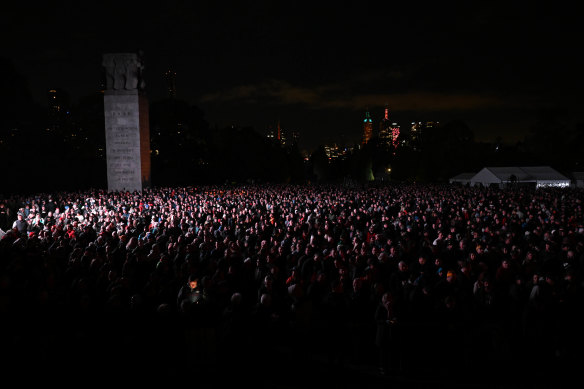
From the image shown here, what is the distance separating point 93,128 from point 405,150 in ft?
199

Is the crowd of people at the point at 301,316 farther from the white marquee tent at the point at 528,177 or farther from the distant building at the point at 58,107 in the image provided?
the distant building at the point at 58,107

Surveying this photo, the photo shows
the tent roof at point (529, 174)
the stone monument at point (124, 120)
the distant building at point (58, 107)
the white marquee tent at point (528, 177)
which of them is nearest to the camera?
the stone monument at point (124, 120)

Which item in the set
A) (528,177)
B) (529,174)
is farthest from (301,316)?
(529,174)

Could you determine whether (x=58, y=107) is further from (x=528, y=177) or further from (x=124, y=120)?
(x=528, y=177)

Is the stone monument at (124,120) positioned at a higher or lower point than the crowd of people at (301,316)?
higher

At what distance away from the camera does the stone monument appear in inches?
1369

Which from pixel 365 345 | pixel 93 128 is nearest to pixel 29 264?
pixel 365 345

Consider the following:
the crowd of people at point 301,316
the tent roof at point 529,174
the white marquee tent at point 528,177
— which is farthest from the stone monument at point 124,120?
the tent roof at point 529,174

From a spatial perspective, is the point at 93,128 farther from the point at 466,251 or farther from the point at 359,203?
A: the point at 466,251

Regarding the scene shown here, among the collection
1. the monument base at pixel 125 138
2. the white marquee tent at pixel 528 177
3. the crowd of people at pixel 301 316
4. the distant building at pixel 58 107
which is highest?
the distant building at pixel 58 107

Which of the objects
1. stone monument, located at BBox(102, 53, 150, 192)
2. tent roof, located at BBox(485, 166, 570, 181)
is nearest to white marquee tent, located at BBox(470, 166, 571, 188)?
tent roof, located at BBox(485, 166, 570, 181)

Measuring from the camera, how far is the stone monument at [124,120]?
3478 centimetres

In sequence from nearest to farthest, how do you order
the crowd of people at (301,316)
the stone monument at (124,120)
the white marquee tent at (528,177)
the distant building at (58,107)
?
the crowd of people at (301,316), the stone monument at (124,120), the white marquee tent at (528,177), the distant building at (58,107)

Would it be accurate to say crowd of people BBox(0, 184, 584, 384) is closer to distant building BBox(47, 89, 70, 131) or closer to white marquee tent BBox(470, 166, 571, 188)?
white marquee tent BBox(470, 166, 571, 188)
